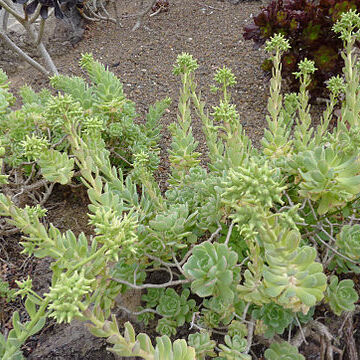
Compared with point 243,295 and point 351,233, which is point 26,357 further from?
point 351,233

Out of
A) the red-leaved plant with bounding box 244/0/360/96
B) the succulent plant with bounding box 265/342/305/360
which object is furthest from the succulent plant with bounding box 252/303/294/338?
the red-leaved plant with bounding box 244/0/360/96

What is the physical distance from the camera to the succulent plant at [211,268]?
972mm

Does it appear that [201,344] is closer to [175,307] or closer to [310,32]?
[175,307]

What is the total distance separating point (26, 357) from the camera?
1.39m

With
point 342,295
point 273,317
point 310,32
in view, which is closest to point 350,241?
point 342,295

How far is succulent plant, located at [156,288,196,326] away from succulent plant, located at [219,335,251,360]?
24cm

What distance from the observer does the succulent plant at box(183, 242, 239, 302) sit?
972 millimetres

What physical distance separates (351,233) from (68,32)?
11.7 feet

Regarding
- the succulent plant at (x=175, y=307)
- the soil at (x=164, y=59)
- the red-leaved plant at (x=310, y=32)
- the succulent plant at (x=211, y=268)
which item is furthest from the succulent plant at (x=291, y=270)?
the red-leaved plant at (x=310, y=32)

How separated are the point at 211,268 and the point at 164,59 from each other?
2687 millimetres

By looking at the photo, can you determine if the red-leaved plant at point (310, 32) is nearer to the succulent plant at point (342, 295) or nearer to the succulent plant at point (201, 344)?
the succulent plant at point (342, 295)

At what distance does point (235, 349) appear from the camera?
1.02 metres

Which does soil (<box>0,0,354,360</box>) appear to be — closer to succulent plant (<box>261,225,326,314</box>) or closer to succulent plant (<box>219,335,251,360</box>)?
succulent plant (<box>219,335,251,360</box>)

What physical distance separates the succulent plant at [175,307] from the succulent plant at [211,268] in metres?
0.29
